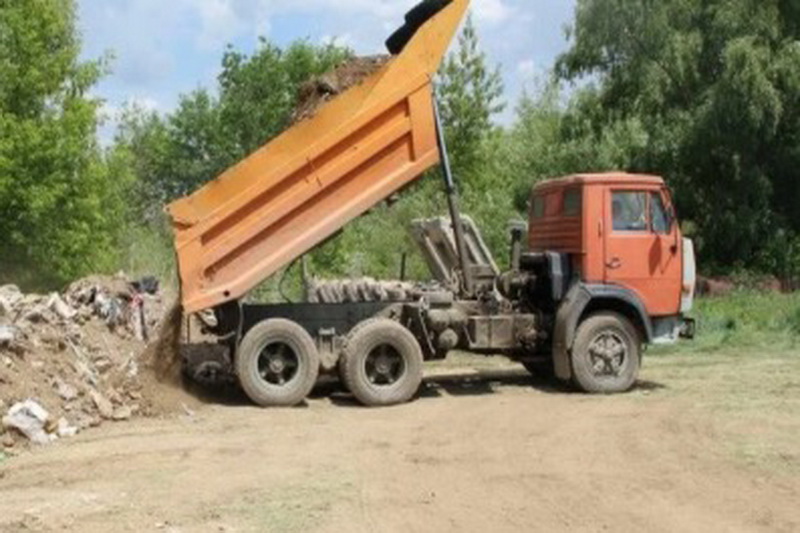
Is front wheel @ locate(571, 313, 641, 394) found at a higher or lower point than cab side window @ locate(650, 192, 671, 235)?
lower

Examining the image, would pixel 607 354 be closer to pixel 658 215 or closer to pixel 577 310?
pixel 577 310

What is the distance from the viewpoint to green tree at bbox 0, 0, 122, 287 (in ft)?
83.0

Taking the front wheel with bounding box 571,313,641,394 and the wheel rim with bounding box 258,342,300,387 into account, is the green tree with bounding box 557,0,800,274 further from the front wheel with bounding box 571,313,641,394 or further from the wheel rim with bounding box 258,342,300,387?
the wheel rim with bounding box 258,342,300,387

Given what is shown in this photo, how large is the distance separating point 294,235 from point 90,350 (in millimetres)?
2778

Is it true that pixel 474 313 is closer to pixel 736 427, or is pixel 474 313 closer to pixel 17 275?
pixel 736 427

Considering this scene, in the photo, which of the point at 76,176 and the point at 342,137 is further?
the point at 76,176

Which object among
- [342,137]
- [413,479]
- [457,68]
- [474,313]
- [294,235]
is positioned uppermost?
[457,68]

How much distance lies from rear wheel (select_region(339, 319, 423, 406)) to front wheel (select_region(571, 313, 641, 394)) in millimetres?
1965

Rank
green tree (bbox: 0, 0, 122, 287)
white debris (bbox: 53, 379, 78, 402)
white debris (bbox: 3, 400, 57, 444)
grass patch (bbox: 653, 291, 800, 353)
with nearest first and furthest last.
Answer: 1. white debris (bbox: 3, 400, 57, 444)
2. white debris (bbox: 53, 379, 78, 402)
3. grass patch (bbox: 653, 291, 800, 353)
4. green tree (bbox: 0, 0, 122, 287)

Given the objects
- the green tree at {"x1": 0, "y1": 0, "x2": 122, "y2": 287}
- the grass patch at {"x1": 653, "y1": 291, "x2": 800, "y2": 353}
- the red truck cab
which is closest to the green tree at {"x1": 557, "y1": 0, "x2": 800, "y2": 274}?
the grass patch at {"x1": 653, "y1": 291, "x2": 800, "y2": 353}

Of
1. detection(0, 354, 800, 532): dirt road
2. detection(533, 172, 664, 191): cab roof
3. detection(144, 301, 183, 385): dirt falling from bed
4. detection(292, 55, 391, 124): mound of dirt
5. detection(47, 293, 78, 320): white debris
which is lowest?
detection(0, 354, 800, 532): dirt road

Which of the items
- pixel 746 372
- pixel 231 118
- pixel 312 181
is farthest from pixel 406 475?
pixel 231 118

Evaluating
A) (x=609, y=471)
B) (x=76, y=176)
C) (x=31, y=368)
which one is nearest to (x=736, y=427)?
(x=609, y=471)

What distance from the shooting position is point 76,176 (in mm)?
26453
